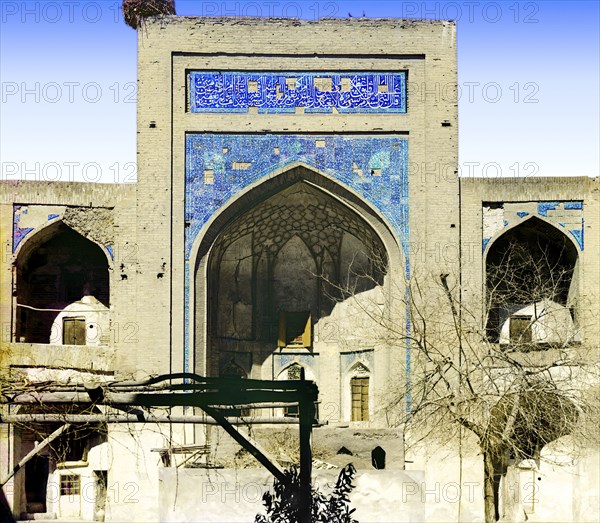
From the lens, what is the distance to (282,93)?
18188 millimetres

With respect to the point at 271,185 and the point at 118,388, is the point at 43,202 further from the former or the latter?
the point at 118,388

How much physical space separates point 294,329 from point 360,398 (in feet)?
5.25

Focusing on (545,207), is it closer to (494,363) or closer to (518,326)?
(518,326)

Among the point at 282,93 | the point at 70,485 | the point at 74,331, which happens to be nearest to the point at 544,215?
the point at 282,93

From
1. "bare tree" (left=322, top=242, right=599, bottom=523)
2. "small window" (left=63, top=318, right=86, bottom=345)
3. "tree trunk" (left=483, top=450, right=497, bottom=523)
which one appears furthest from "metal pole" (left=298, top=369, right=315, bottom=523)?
"small window" (left=63, top=318, right=86, bottom=345)

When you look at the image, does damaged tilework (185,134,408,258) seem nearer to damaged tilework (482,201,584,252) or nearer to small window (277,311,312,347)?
damaged tilework (482,201,584,252)

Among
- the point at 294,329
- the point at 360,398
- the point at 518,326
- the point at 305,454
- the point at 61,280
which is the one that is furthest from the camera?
the point at 294,329

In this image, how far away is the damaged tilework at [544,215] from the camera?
17891 mm

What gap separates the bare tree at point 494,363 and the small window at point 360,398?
3.31ft

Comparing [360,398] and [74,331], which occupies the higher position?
[74,331]

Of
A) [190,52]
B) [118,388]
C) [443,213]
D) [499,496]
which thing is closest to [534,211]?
[443,213]

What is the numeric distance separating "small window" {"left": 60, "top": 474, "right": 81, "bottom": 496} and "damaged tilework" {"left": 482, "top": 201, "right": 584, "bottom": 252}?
24.9 feet

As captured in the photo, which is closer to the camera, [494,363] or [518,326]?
[494,363]

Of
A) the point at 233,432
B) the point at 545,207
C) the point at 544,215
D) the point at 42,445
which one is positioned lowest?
the point at 42,445
